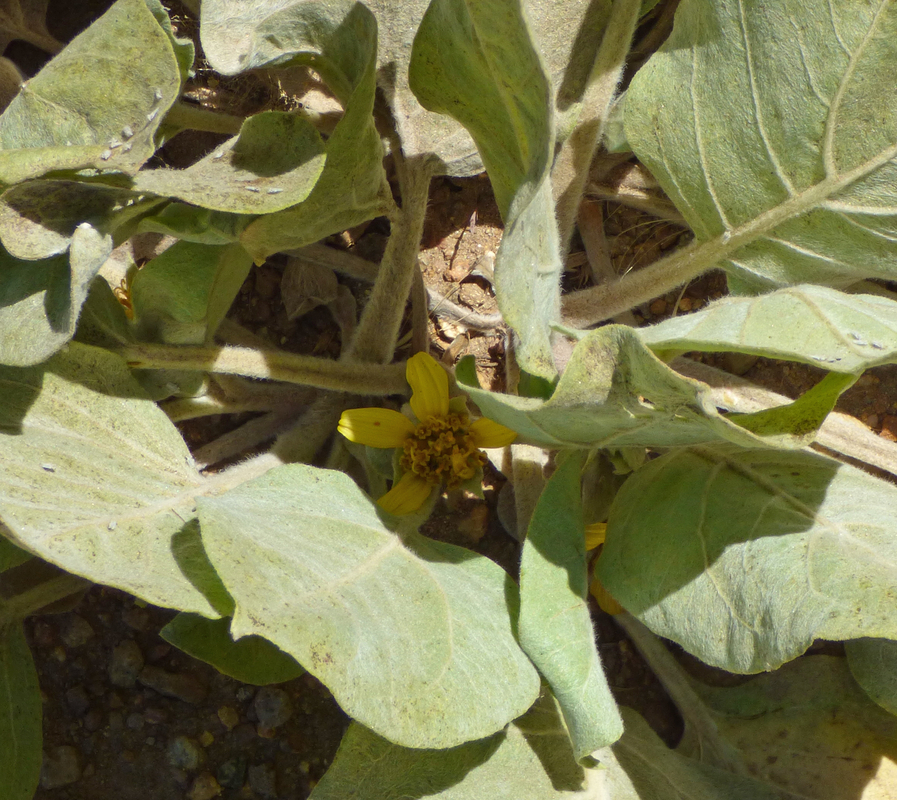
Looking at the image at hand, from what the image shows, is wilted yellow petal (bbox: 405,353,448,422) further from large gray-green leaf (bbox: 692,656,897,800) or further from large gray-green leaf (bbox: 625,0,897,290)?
large gray-green leaf (bbox: 692,656,897,800)

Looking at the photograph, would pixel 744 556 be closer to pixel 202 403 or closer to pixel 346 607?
pixel 346 607

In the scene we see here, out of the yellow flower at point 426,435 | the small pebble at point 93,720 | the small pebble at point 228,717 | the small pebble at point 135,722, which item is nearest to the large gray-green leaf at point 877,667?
the yellow flower at point 426,435

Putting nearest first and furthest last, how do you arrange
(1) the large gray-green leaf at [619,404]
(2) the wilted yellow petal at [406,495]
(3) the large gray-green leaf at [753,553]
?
(1) the large gray-green leaf at [619,404] < (3) the large gray-green leaf at [753,553] < (2) the wilted yellow petal at [406,495]

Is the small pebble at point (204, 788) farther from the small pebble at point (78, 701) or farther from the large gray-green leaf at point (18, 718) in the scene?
the large gray-green leaf at point (18, 718)

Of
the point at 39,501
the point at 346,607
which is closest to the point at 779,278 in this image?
the point at 346,607

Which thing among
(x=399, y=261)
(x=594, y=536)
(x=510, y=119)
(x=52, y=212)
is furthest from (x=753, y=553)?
(x=52, y=212)

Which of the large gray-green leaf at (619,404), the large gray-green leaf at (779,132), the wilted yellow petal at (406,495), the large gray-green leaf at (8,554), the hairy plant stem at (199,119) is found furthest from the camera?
the hairy plant stem at (199,119)
